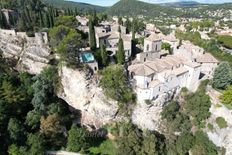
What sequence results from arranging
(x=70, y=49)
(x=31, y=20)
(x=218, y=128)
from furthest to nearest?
1. (x=31, y=20)
2. (x=70, y=49)
3. (x=218, y=128)

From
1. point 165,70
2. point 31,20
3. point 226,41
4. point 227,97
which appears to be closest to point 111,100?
point 165,70

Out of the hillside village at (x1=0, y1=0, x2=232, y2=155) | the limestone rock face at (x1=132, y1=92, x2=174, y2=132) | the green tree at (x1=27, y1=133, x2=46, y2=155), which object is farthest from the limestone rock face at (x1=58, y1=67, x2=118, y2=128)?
the green tree at (x1=27, y1=133, x2=46, y2=155)

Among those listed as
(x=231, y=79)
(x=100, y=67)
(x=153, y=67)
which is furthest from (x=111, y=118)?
(x=231, y=79)

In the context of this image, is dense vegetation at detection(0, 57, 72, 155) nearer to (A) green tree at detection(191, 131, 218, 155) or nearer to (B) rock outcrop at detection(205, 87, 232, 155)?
(A) green tree at detection(191, 131, 218, 155)

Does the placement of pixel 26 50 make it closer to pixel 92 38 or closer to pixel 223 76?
pixel 92 38

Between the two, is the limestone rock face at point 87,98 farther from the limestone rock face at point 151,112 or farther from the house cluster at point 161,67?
the limestone rock face at point 151,112

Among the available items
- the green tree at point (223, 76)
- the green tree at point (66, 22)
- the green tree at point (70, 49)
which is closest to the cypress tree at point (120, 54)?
the green tree at point (70, 49)

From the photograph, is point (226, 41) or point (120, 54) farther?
point (226, 41)

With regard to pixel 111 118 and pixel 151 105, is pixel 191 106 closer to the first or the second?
pixel 151 105
